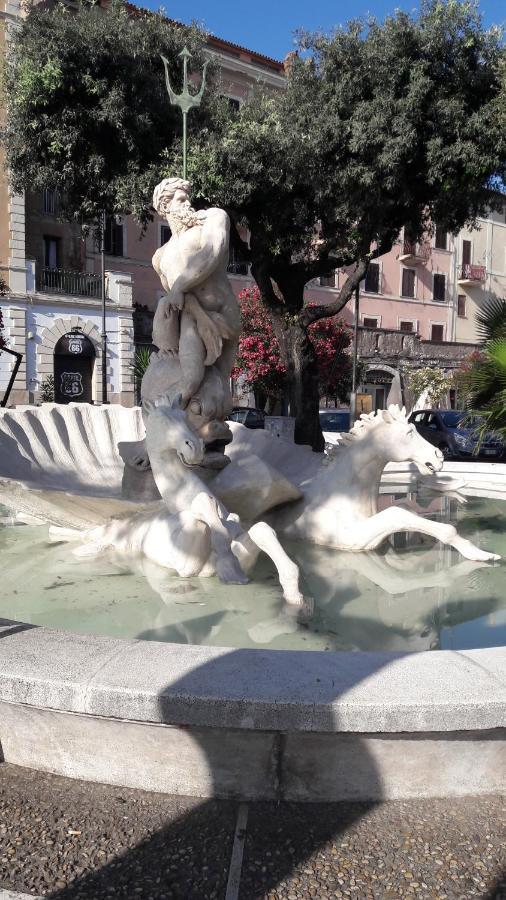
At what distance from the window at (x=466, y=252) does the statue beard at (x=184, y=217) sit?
39.6m

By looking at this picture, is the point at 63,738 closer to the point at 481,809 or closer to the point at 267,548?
the point at 481,809

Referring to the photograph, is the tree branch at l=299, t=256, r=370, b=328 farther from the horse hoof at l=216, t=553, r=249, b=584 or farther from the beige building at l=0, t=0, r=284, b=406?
the beige building at l=0, t=0, r=284, b=406

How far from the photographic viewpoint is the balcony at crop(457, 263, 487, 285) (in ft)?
136

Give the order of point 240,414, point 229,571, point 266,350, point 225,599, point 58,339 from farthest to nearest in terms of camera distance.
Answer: point 58,339, point 266,350, point 240,414, point 229,571, point 225,599

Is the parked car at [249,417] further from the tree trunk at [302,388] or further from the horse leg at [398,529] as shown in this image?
the horse leg at [398,529]

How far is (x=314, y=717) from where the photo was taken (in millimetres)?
2004

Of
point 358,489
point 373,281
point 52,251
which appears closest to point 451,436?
point 358,489

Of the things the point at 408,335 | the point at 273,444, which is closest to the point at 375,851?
the point at 273,444

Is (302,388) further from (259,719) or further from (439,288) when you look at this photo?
(439,288)

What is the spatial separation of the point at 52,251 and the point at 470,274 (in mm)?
23852

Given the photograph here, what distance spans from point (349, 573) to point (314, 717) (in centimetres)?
244

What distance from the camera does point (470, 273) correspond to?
136 ft

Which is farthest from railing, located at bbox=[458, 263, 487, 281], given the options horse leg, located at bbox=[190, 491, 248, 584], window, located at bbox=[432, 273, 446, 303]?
horse leg, located at bbox=[190, 491, 248, 584]

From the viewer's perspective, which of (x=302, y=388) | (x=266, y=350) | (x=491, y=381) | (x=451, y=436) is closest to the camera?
(x=491, y=381)
